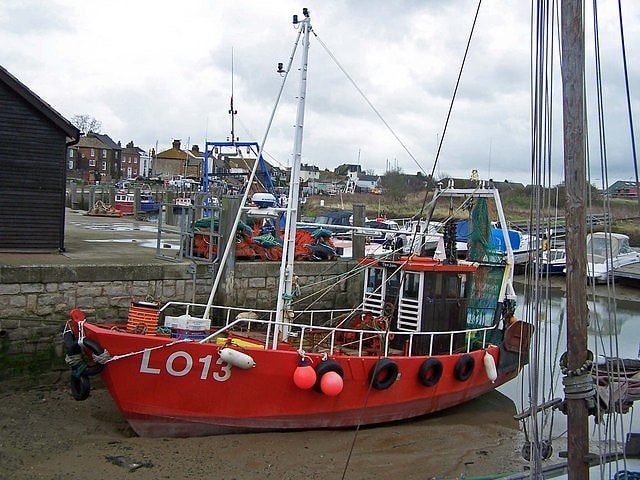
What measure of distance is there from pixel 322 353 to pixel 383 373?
3.06 ft

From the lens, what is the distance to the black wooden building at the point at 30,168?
37.5 ft

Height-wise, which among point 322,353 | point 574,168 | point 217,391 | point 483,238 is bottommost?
point 217,391

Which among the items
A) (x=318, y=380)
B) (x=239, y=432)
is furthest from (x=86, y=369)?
(x=318, y=380)

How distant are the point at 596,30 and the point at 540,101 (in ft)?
3.56

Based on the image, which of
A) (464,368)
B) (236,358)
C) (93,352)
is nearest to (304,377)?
(236,358)

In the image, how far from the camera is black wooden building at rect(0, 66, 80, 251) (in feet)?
37.5

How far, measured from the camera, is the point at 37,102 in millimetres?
11367

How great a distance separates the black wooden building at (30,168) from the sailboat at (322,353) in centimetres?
303

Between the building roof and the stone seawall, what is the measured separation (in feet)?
10.3

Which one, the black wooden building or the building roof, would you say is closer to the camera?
the building roof

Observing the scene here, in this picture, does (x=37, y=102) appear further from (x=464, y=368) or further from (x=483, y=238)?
(x=464, y=368)

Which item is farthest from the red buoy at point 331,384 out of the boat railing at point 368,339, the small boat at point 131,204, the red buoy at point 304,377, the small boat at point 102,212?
the small boat at point 131,204

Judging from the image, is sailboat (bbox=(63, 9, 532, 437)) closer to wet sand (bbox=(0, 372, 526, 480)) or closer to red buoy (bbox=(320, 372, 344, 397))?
red buoy (bbox=(320, 372, 344, 397))

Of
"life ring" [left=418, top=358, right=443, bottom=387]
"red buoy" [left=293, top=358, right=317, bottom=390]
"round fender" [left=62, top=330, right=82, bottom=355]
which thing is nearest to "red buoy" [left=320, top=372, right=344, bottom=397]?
"red buoy" [left=293, top=358, right=317, bottom=390]
